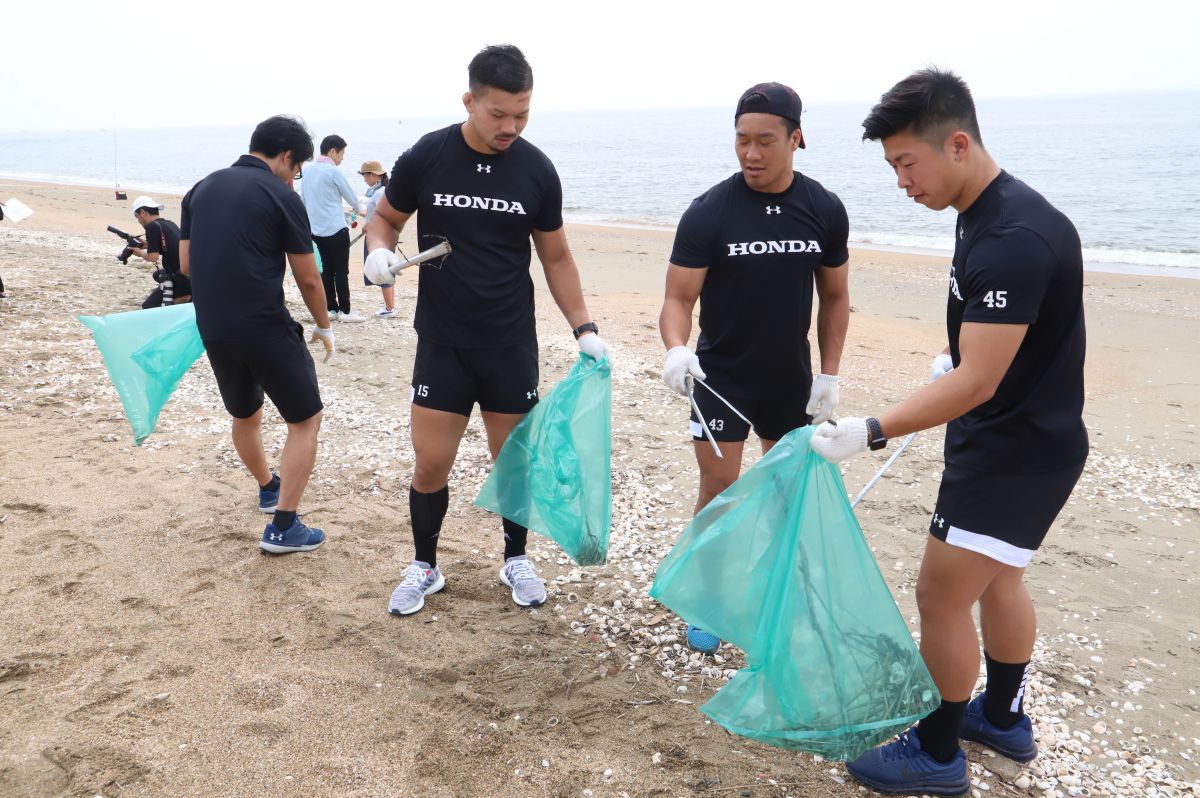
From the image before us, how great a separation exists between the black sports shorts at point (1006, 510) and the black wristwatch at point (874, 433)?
25 cm

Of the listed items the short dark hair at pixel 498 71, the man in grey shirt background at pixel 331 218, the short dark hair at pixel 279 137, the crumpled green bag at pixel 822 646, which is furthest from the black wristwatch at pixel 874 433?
the man in grey shirt background at pixel 331 218

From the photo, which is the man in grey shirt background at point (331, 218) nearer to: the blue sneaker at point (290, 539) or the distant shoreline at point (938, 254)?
the blue sneaker at point (290, 539)

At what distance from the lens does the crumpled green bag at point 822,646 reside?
7.19ft

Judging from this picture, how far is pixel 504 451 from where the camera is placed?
324cm

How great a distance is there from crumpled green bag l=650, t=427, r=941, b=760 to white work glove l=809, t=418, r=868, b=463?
7cm

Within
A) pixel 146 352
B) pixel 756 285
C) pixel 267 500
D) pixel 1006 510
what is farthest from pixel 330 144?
pixel 1006 510

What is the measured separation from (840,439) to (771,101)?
1.16 m

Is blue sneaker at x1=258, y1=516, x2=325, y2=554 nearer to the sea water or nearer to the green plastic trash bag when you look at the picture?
the green plastic trash bag

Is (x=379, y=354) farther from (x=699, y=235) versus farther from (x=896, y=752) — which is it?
(x=896, y=752)

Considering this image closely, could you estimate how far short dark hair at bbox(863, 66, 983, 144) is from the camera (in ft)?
6.50

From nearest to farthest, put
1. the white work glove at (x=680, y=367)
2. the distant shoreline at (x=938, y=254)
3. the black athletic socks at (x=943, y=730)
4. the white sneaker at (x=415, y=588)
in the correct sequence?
the black athletic socks at (x=943, y=730), the white work glove at (x=680, y=367), the white sneaker at (x=415, y=588), the distant shoreline at (x=938, y=254)

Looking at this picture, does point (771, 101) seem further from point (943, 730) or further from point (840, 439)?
point (943, 730)

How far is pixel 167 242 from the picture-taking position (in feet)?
20.7

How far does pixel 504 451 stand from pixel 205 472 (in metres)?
2.20
